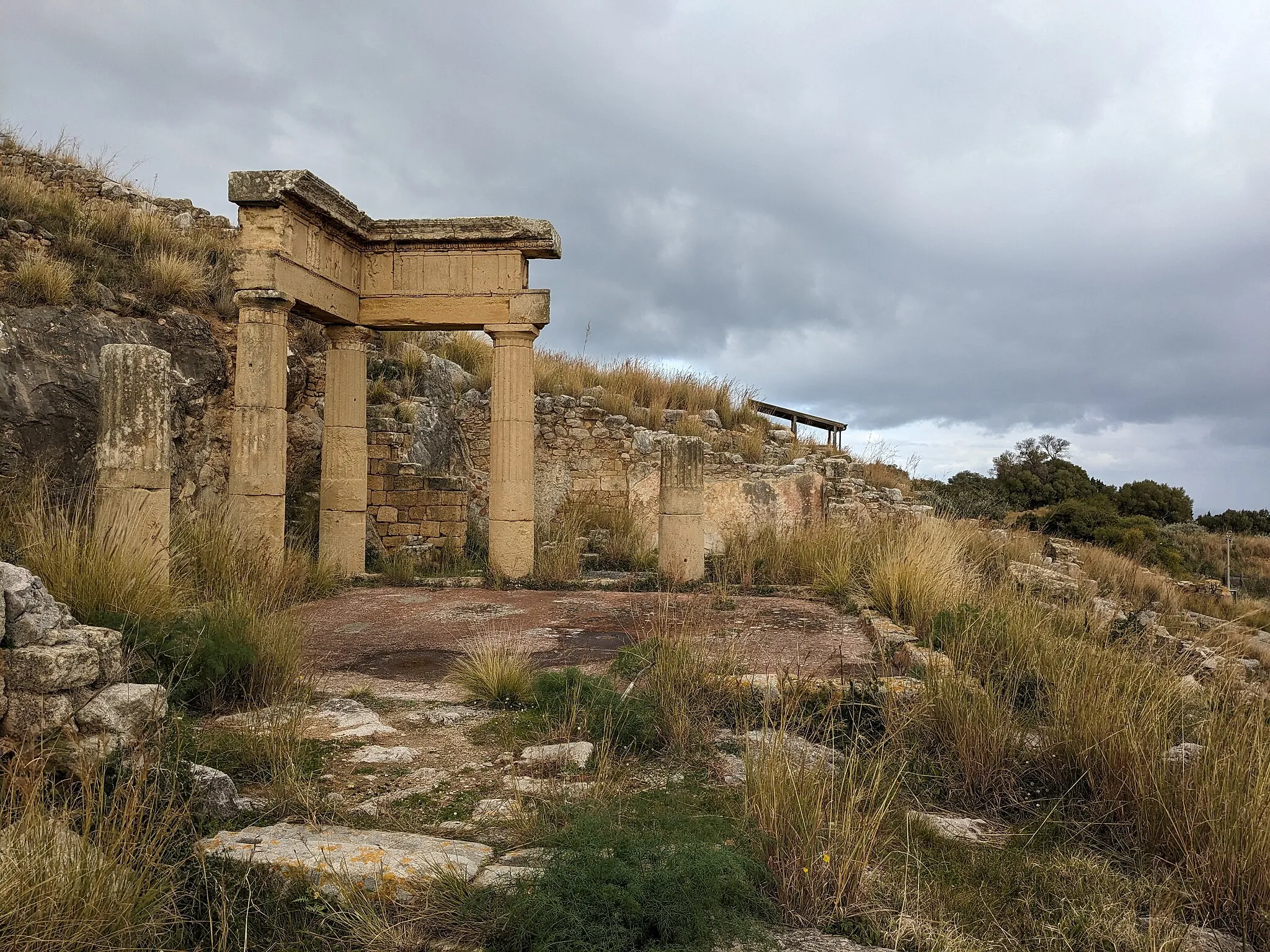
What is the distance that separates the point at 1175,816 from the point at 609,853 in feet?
8.46

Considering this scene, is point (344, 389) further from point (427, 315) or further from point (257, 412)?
point (257, 412)

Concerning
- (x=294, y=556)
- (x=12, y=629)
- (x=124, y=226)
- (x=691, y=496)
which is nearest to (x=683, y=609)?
(x=691, y=496)

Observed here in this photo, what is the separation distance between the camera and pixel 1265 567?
25016 millimetres

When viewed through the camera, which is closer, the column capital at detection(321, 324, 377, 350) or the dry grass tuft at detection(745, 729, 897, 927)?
the dry grass tuft at detection(745, 729, 897, 927)

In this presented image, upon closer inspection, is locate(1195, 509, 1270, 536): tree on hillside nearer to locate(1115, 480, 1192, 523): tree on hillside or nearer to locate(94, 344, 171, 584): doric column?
locate(1115, 480, 1192, 523): tree on hillside

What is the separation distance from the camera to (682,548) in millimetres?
10727

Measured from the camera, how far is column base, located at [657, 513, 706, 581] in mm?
10695

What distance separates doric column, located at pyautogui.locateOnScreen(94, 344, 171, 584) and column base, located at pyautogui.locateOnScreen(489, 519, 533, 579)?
4.16 m

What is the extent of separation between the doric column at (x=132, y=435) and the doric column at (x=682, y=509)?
5701 millimetres

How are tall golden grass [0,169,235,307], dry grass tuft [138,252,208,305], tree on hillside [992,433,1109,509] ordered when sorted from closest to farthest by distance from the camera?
tall golden grass [0,169,235,307] < dry grass tuft [138,252,208,305] < tree on hillside [992,433,1109,509]

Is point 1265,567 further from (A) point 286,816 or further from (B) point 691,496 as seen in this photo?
(A) point 286,816

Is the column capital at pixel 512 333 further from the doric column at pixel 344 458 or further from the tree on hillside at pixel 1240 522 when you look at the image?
the tree on hillside at pixel 1240 522

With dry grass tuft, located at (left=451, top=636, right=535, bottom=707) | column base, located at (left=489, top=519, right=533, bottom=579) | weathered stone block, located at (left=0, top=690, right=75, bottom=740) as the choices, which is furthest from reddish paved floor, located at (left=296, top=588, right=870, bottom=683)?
weathered stone block, located at (left=0, top=690, right=75, bottom=740)

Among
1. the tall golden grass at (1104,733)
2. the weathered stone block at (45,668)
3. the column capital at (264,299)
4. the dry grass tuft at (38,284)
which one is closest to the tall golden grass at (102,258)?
the dry grass tuft at (38,284)
